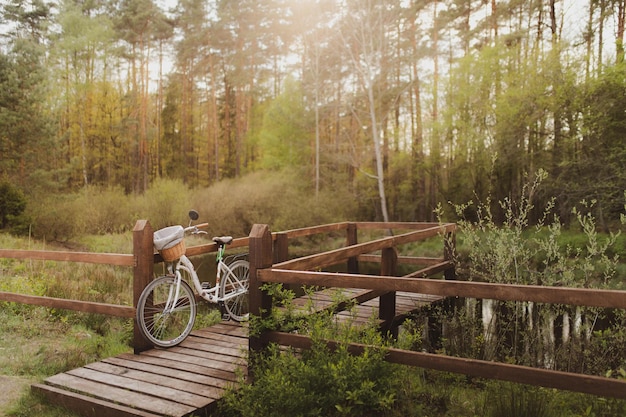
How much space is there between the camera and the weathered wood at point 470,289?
262 centimetres

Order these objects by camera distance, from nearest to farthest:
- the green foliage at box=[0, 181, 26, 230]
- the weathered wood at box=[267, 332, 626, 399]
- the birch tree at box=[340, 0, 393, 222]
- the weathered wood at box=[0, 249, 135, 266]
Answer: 1. the weathered wood at box=[267, 332, 626, 399]
2. the weathered wood at box=[0, 249, 135, 266]
3. the green foliage at box=[0, 181, 26, 230]
4. the birch tree at box=[340, 0, 393, 222]

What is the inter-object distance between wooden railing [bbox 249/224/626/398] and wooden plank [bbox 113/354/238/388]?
1.15ft

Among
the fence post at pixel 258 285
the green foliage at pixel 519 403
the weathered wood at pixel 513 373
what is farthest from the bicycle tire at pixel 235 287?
the green foliage at pixel 519 403

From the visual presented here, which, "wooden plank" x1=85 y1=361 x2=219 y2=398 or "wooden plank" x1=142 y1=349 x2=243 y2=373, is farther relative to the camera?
"wooden plank" x1=142 y1=349 x2=243 y2=373

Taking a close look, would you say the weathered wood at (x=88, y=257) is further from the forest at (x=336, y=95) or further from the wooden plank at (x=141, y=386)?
the forest at (x=336, y=95)

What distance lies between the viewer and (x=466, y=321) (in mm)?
5281

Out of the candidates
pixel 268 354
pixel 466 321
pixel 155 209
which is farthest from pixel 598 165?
pixel 155 209

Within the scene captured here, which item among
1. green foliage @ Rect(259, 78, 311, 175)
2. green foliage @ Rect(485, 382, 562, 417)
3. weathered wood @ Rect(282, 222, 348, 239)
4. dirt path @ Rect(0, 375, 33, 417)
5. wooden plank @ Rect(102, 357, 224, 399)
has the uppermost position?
green foliage @ Rect(259, 78, 311, 175)

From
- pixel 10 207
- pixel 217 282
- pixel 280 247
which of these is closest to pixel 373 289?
pixel 280 247

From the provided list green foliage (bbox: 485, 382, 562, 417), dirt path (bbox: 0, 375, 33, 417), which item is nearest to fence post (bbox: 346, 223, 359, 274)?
green foliage (bbox: 485, 382, 562, 417)

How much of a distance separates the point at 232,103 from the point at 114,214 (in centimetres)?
1636

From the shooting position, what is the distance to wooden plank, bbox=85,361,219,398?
3.63m

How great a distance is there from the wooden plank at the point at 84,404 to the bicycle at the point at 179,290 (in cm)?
92

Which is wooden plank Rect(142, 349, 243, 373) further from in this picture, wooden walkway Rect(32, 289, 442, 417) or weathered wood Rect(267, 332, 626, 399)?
weathered wood Rect(267, 332, 626, 399)
